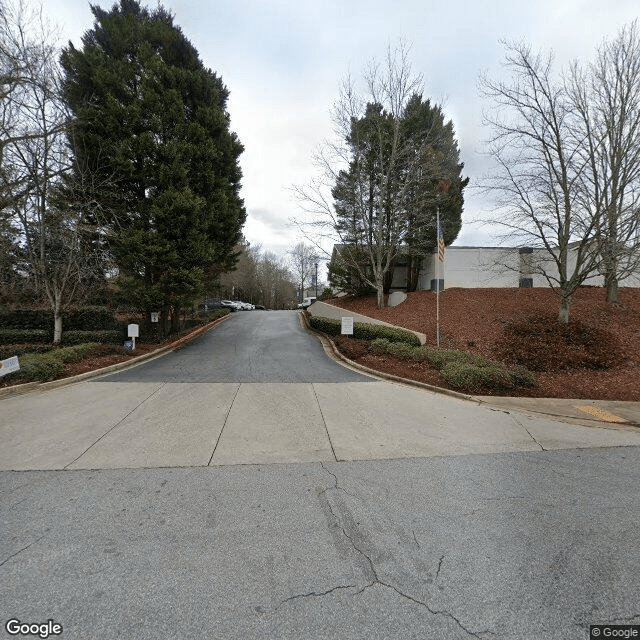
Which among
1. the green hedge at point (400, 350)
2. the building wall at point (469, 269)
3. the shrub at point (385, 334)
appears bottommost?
the green hedge at point (400, 350)

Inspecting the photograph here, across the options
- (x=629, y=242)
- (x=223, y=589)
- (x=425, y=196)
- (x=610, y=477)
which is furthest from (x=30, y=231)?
(x=629, y=242)

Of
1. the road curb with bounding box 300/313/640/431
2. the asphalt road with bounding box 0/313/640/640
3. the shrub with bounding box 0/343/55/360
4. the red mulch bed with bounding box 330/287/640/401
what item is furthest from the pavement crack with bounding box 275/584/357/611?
the shrub with bounding box 0/343/55/360

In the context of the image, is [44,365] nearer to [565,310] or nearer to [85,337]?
[85,337]

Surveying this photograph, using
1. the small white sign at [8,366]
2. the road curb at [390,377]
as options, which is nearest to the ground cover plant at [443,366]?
the road curb at [390,377]

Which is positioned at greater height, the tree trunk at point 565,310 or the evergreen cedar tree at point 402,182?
the evergreen cedar tree at point 402,182

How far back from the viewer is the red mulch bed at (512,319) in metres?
7.21

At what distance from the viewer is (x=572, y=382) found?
24.5 ft

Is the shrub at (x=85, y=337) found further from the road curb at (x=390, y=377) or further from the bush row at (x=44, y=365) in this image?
the road curb at (x=390, y=377)

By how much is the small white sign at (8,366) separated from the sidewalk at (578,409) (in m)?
9.23

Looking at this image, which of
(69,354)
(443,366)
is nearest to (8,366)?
(69,354)

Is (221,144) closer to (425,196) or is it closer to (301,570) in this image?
(425,196)

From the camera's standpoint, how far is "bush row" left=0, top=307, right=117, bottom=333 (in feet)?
40.6

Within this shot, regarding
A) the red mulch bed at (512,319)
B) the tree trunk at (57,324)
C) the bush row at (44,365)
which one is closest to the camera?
the bush row at (44,365)

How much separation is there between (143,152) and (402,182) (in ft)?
39.4
